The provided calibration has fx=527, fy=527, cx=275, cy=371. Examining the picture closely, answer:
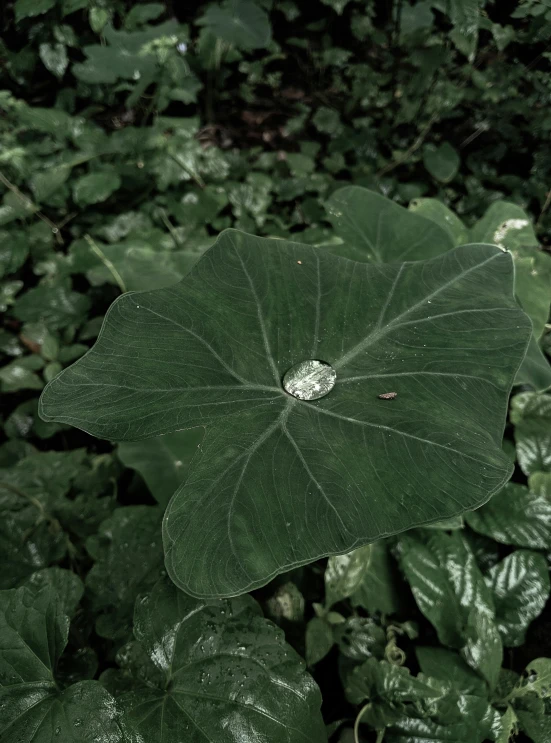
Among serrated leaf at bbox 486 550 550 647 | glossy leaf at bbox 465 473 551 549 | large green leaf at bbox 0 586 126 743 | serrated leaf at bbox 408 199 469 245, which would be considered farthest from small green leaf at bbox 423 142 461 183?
large green leaf at bbox 0 586 126 743

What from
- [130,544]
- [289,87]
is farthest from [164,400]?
[289,87]

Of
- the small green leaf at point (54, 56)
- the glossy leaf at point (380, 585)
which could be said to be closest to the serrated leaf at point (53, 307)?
the glossy leaf at point (380, 585)

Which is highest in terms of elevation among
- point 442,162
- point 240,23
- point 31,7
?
point 31,7

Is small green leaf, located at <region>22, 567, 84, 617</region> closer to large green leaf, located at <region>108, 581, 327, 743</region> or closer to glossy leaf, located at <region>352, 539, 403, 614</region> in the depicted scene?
A: large green leaf, located at <region>108, 581, 327, 743</region>

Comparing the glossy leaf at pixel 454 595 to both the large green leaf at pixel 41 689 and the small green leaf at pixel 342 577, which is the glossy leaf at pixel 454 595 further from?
the large green leaf at pixel 41 689

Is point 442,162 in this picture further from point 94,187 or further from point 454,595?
point 454,595

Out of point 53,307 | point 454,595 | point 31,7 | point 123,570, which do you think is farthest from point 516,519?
point 31,7
